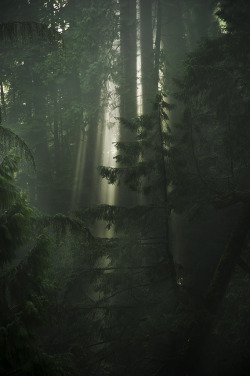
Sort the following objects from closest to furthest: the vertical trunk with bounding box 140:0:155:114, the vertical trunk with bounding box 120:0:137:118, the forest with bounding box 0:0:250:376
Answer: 1. the forest with bounding box 0:0:250:376
2. the vertical trunk with bounding box 140:0:155:114
3. the vertical trunk with bounding box 120:0:137:118

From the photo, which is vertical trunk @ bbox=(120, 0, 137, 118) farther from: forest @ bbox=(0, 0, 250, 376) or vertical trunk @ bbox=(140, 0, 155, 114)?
forest @ bbox=(0, 0, 250, 376)

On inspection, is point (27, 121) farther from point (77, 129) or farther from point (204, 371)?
point (204, 371)

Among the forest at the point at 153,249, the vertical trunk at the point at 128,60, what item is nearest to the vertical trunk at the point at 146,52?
the forest at the point at 153,249

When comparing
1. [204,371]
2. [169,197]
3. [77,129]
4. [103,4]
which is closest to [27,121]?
[77,129]

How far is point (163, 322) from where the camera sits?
7031mm

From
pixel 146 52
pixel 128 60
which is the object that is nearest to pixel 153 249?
pixel 128 60

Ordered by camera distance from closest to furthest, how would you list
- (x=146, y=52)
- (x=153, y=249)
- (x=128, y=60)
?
(x=153, y=249) < (x=146, y=52) < (x=128, y=60)

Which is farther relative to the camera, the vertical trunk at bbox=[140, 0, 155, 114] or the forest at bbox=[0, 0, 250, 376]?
the vertical trunk at bbox=[140, 0, 155, 114]

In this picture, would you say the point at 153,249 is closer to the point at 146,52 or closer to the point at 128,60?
the point at 128,60

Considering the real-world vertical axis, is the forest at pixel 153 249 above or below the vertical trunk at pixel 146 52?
below

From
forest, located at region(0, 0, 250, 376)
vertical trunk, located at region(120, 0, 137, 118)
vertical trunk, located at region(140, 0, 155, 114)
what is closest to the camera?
forest, located at region(0, 0, 250, 376)

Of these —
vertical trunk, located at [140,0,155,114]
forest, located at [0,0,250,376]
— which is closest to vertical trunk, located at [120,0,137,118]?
vertical trunk, located at [140,0,155,114]

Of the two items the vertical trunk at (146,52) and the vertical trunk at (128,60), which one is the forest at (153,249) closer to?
the vertical trunk at (146,52)

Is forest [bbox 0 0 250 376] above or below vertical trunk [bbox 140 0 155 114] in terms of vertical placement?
below
